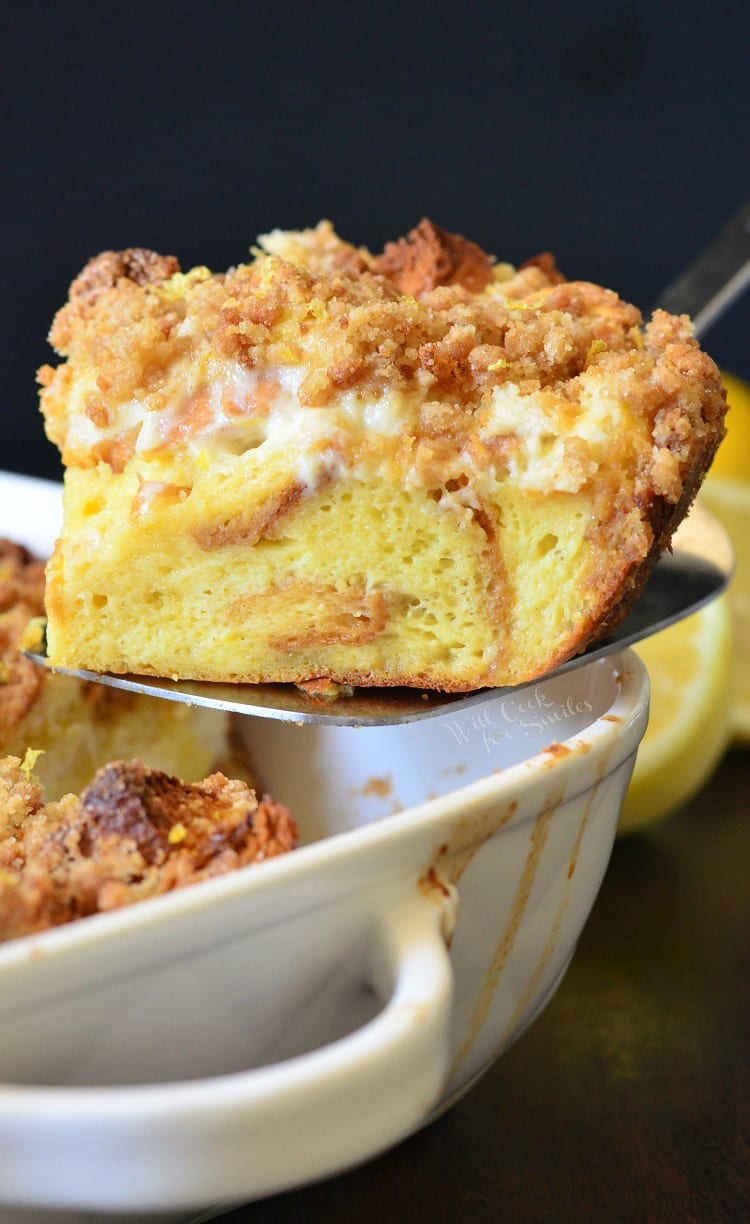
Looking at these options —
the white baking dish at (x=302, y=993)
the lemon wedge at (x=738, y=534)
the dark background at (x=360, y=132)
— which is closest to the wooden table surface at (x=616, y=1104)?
the white baking dish at (x=302, y=993)

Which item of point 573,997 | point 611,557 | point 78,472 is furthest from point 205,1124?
point 573,997

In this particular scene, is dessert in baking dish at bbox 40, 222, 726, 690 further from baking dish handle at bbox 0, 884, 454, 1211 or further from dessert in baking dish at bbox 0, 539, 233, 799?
baking dish handle at bbox 0, 884, 454, 1211

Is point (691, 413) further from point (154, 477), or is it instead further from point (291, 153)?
point (291, 153)

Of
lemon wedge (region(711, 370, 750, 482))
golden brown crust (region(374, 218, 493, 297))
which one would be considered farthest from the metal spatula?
lemon wedge (region(711, 370, 750, 482))

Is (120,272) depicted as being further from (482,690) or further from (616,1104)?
(616,1104)

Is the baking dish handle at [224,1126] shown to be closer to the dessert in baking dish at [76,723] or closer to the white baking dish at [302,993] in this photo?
the white baking dish at [302,993]
